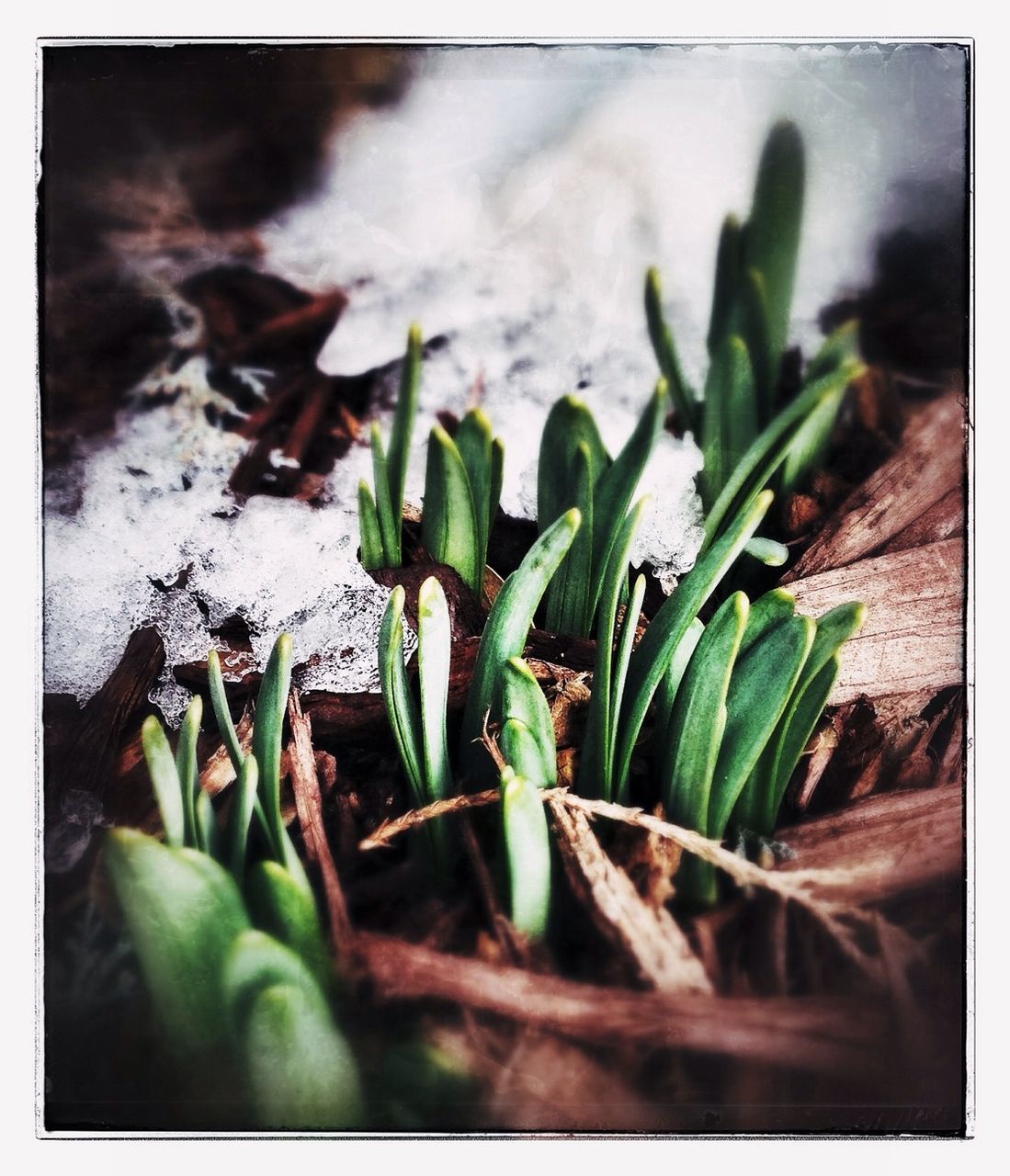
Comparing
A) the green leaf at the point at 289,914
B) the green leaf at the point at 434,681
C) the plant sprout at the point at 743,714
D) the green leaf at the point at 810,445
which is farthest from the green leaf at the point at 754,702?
the green leaf at the point at 289,914

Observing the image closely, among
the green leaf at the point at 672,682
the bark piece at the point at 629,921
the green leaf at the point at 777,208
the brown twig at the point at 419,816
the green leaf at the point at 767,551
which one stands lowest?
the bark piece at the point at 629,921

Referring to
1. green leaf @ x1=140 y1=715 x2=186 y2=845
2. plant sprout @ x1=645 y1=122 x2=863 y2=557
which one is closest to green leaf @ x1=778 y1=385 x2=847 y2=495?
plant sprout @ x1=645 y1=122 x2=863 y2=557

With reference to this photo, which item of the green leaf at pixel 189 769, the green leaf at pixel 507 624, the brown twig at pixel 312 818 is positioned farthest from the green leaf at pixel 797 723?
the green leaf at pixel 189 769

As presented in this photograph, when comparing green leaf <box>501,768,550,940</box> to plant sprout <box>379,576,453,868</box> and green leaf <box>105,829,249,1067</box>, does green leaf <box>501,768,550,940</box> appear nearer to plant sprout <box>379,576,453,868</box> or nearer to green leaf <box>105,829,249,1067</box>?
plant sprout <box>379,576,453,868</box>

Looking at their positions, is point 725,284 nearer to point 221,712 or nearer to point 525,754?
point 525,754

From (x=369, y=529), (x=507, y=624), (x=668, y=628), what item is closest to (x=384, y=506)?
(x=369, y=529)

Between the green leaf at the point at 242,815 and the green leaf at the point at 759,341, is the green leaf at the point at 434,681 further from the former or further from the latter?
the green leaf at the point at 759,341

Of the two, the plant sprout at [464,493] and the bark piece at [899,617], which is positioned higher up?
the plant sprout at [464,493]
